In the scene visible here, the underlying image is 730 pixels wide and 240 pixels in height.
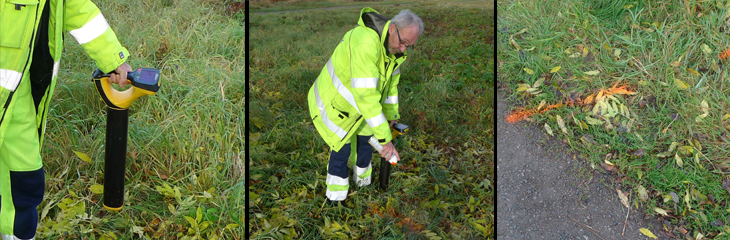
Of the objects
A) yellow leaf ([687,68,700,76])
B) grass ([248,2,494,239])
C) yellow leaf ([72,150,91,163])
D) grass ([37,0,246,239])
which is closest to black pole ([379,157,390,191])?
grass ([248,2,494,239])

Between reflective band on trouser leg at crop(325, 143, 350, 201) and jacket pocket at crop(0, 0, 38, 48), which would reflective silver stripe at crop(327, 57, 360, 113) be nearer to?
reflective band on trouser leg at crop(325, 143, 350, 201)

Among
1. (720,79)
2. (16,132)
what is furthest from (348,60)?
(720,79)

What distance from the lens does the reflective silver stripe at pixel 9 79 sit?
1.99m

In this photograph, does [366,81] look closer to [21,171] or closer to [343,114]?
[343,114]

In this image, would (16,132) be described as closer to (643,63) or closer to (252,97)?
(252,97)

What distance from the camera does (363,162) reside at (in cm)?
322

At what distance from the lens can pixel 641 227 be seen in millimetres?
3057

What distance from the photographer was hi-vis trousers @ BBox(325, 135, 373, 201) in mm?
3078

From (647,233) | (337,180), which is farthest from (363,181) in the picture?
(647,233)

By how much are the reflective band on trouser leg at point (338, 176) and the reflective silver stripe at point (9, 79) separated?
6.07 feet

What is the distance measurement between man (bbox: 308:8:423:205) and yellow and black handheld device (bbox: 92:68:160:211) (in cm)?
107

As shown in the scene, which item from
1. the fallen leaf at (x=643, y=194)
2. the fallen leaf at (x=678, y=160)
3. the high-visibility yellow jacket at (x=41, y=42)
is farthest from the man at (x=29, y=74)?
the fallen leaf at (x=678, y=160)

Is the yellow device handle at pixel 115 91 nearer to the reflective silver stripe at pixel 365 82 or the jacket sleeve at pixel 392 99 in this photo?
the reflective silver stripe at pixel 365 82

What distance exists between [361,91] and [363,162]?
0.89 m
